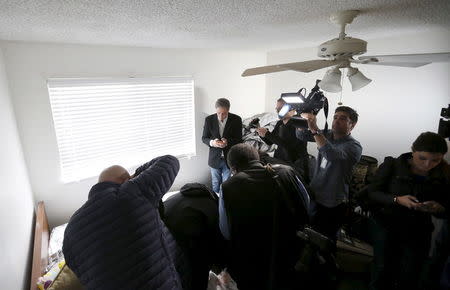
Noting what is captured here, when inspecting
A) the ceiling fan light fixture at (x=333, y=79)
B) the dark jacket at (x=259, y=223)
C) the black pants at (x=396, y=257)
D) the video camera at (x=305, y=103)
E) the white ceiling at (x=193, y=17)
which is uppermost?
the white ceiling at (x=193, y=17)

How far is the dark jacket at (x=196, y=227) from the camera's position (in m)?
1.23

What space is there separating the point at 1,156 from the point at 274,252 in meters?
1.64

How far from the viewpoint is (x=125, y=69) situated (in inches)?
102

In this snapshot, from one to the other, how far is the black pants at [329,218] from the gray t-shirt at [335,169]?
7 cm

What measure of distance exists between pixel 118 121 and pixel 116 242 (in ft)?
6.50

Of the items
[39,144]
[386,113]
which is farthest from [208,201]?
[386,113]

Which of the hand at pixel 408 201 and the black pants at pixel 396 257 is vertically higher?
the hand at pixel 408 201

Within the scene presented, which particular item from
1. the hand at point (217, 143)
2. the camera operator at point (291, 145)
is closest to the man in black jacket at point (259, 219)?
the camera operator at point (291, 145)

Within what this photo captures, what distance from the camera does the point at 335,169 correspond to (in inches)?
69.0

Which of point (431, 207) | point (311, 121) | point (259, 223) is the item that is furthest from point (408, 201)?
point (259, 223)

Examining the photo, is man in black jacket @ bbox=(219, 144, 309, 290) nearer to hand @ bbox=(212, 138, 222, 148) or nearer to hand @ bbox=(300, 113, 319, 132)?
hand @ bbox=(300, 113, 319, 132)

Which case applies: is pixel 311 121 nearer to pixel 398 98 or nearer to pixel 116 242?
pixel 398 98

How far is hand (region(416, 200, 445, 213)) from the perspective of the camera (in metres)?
1.35

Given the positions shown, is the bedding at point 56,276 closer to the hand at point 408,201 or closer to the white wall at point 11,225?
the white wall at point 11,225
